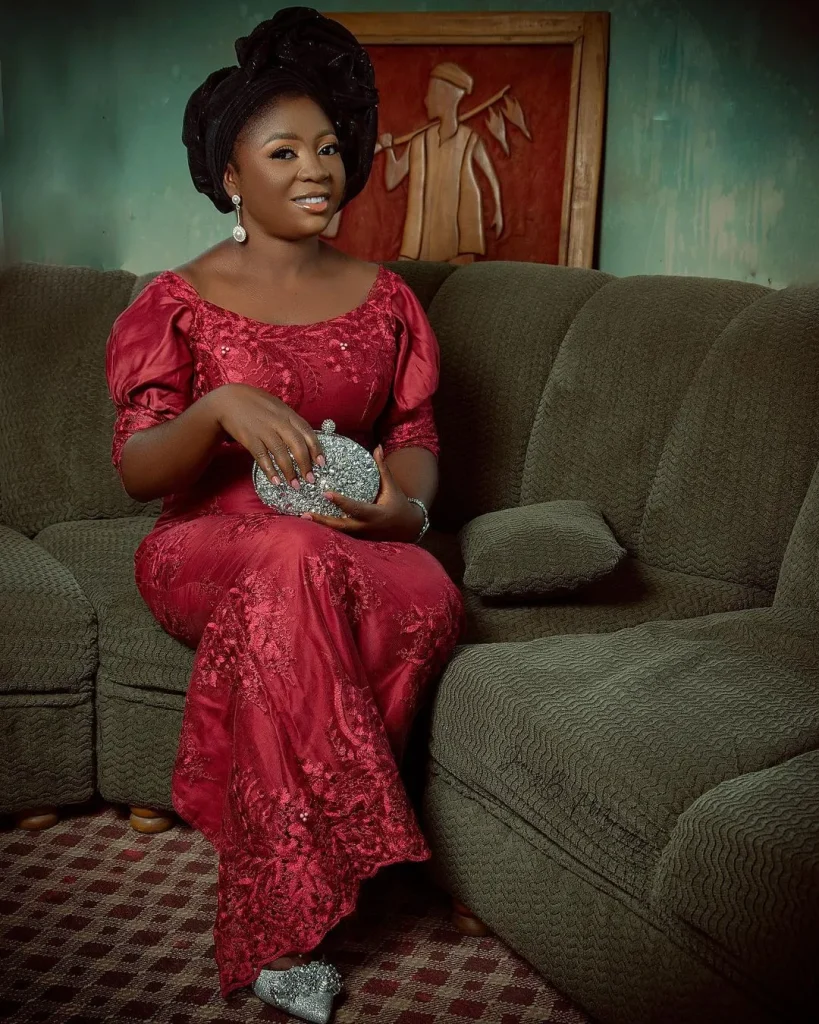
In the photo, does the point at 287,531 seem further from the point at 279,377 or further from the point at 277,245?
the point at 277,245

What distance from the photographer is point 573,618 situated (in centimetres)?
226

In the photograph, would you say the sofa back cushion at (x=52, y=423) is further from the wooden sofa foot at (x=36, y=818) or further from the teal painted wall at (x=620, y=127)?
the wooden sofa foot at (x=36, y=818)

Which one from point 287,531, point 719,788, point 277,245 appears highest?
point 277,245

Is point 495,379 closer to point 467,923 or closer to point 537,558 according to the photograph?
point 537,558

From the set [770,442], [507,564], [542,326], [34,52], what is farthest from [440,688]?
[34,52]

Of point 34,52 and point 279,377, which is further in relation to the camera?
point 34,52

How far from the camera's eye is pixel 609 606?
2.32m

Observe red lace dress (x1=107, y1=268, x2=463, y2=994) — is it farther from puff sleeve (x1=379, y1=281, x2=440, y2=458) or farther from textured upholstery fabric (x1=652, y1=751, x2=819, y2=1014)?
textured upholstery fabric (x1=652, y1=751, x2=819, y2=1014)

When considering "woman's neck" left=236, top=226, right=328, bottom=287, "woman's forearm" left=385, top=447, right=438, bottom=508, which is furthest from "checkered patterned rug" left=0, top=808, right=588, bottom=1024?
"woman's neck" left=236, top=226, right=328, bottom=287

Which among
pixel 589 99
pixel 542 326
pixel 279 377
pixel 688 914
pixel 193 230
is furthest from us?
pixel 193 230

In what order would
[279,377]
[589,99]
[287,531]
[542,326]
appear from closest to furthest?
[287,531] < [279,377] < [542,326] < [589,99]

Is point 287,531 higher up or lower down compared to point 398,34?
lower down

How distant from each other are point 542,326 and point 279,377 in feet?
2.55

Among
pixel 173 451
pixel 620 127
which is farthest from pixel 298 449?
pixel 620 127
